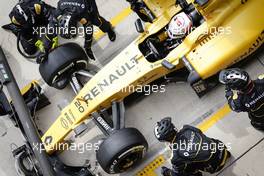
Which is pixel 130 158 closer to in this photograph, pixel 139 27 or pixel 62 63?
pixel 62 63

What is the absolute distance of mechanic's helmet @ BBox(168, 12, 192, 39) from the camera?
7.93 m

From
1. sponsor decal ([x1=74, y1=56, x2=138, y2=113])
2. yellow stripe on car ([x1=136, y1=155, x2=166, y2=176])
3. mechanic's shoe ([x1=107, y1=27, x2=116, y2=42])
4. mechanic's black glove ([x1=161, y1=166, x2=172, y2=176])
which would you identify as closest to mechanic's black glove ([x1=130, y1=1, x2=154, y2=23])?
sponsor decal ([x1=74, y1=56, x2=138, y2=113])

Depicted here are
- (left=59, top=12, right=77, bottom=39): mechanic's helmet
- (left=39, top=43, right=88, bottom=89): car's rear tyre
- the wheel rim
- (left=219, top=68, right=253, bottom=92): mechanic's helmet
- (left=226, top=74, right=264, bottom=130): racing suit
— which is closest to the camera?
(left=219, top=68, right=253, bottom=92): mechanic's helmet

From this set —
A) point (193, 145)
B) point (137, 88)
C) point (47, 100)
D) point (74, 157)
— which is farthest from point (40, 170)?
point (193, 145)

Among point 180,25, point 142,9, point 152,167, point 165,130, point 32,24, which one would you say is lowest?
point 152,167

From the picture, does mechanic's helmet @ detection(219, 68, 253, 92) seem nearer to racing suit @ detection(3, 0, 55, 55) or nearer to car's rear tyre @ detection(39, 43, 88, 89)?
car's rear tyre @ detection(39, 43, 88, 89)

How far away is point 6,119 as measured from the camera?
940 cm

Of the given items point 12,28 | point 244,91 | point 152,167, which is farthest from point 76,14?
point 244,91

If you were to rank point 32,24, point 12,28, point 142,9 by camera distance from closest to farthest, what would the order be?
1. point 142,9
2. point 32,24
3. point 12,28

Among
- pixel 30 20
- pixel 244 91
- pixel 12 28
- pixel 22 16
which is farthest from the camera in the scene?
pixel 12 28

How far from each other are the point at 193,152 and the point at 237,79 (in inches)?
44.5

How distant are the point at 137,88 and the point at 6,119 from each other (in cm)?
233

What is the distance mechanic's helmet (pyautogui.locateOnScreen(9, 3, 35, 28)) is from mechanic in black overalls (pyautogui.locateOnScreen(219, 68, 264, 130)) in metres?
3.40

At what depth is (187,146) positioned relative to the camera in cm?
721
